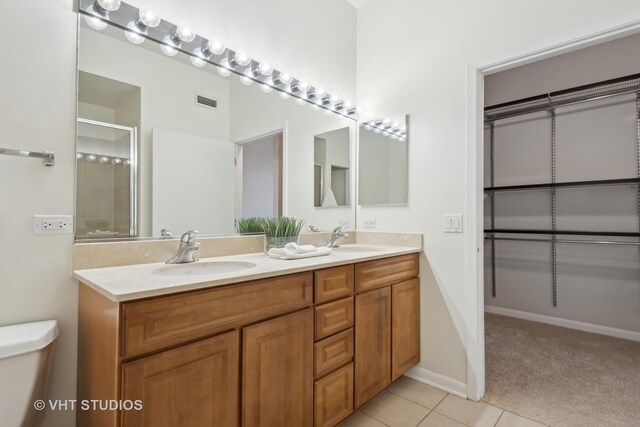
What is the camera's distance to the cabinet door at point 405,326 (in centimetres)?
193

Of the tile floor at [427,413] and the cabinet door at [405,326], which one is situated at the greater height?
the cabinet door at [405,326]

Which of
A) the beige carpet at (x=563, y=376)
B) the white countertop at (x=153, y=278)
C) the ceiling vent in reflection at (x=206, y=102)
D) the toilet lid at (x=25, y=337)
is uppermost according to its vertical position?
the ceiling vent in reflection at (x=206, y=102)

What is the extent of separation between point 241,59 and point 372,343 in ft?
5.81

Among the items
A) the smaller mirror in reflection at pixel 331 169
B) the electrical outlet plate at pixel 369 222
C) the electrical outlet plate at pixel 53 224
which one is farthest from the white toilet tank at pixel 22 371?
the electrical outlet plate at pixel 369 222

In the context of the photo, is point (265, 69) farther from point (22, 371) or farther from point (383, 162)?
point (22, 371)

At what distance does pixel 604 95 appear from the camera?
2.83 meters

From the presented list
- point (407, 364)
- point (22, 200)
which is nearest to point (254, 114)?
point (22, 200)

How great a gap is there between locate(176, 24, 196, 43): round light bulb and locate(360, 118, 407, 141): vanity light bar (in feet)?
4.60

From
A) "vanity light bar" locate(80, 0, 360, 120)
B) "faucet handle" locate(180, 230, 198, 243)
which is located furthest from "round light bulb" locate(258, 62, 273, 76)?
"faucet handle" locate(180, 230, 198, 243)

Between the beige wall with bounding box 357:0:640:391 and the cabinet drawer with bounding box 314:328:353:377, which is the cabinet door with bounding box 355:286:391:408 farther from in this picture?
the beige wall with bounding box 357:0:640:391

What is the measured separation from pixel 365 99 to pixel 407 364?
1979mm

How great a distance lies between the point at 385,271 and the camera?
6.13 ft

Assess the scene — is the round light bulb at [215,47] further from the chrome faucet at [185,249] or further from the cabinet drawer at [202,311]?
the cabinet drawer at [202,311]

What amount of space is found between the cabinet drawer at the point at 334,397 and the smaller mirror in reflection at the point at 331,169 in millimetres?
1215
